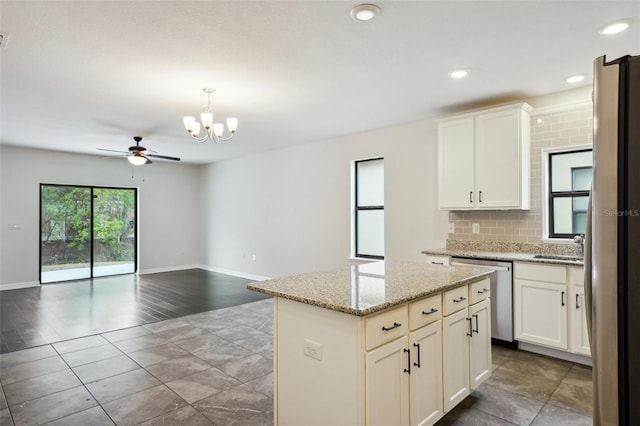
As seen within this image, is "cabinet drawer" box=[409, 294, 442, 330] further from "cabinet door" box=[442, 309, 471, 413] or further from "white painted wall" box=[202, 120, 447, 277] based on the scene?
"white painted wall" box=[202, 120, 447, 277]

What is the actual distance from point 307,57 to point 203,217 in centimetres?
692

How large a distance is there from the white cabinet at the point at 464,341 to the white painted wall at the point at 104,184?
7697 millimetres

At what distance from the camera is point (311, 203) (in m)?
6.30

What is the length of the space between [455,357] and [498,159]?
2372 mm

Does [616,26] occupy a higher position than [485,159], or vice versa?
[616,26]

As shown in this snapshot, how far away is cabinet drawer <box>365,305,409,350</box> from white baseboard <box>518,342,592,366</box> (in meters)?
2.33

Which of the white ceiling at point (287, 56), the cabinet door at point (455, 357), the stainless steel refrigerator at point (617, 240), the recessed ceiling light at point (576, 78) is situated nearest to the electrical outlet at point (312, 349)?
the cabinet door at point (455, 357)

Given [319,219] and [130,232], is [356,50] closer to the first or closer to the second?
[319,219]

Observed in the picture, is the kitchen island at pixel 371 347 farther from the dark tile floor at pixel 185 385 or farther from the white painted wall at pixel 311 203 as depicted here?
the white painted wall at pixel 311 203

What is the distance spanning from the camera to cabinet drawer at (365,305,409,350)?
1.67 m

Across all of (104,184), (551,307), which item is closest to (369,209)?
(551,307)

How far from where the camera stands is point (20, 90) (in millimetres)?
3604

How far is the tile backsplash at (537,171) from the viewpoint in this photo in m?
3.60

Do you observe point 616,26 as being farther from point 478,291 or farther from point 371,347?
point 371,347
